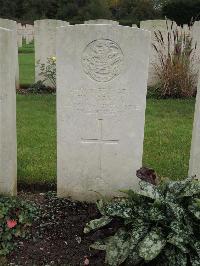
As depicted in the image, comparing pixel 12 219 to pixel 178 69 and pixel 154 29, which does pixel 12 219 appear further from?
pixel 154 29

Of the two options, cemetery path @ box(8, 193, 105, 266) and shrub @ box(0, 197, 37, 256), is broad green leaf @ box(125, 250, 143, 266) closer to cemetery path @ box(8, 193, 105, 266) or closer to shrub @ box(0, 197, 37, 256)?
cemetery path @ box(8, 193, 105, 266)

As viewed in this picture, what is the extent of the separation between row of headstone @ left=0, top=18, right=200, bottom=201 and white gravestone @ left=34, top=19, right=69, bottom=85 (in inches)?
260

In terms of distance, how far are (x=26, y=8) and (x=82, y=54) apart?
4064cm

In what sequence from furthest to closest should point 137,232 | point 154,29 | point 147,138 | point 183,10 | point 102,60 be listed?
1. point 183,10
2. point 154,29
3. point 147,138
4. point 102,60
5. point 137,232

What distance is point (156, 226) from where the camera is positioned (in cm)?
337

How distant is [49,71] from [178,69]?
3083 mm

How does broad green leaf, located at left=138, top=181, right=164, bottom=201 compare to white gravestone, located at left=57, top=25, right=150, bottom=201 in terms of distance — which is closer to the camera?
broad green leaf, located at left=138, top=181, right=164, bottom=201

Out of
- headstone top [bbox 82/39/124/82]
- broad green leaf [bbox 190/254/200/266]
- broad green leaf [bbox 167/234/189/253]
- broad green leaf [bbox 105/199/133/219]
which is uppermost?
headstone top [bbox 82/39/124/82]

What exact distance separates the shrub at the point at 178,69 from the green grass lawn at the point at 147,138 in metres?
0.45

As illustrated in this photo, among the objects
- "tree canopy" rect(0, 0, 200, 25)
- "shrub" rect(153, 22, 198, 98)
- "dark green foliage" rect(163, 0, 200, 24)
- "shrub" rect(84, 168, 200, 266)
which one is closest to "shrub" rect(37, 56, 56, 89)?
"shrub" rect(153, 22, 198, 98)

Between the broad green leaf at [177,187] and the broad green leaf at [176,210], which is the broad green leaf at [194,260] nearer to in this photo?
the broad green leaf at [176,210]

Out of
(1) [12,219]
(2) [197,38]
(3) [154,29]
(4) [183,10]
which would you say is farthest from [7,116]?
(4) [183,10]

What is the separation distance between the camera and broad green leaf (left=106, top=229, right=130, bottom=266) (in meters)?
3.30

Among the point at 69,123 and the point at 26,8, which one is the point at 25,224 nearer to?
the point at 69,123
